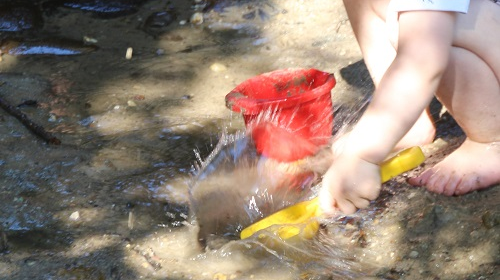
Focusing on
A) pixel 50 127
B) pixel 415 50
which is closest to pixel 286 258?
pixel 415 50

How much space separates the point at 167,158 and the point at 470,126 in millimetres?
949

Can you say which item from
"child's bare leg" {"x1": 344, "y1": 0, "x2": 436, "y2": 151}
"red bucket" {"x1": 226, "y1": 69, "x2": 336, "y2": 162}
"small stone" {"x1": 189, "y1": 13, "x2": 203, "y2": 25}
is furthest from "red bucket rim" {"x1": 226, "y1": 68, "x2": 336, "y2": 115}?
"small stone" {"x1": 189, "y1": 13, "x2": 203, "y2": 25}

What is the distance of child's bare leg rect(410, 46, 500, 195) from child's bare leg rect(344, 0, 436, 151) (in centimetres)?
20

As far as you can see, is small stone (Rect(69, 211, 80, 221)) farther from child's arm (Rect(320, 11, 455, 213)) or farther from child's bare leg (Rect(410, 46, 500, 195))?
child's bare leg (Rect(410, 46, 500, 195))

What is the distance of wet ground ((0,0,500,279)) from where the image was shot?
6.54ft

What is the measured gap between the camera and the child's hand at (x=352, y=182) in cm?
190

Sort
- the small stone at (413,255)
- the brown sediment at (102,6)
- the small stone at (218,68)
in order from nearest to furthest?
the small stone at (413,255)
the small stone at (218,68)
the brown sediment at (102,6)

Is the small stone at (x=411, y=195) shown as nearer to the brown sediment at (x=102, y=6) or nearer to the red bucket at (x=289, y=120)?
the red bucket at (x=289, y=120)

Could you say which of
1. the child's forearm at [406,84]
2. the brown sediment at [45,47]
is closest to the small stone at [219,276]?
the child's forearm at [406,84]

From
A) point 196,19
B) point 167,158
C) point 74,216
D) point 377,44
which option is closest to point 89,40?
point 196,19

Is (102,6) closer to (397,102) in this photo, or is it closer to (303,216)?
(303,216)

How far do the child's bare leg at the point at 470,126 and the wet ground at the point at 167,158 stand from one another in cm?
5

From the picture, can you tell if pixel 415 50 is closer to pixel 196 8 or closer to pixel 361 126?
pixel 361 126

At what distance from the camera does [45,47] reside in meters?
3.29
